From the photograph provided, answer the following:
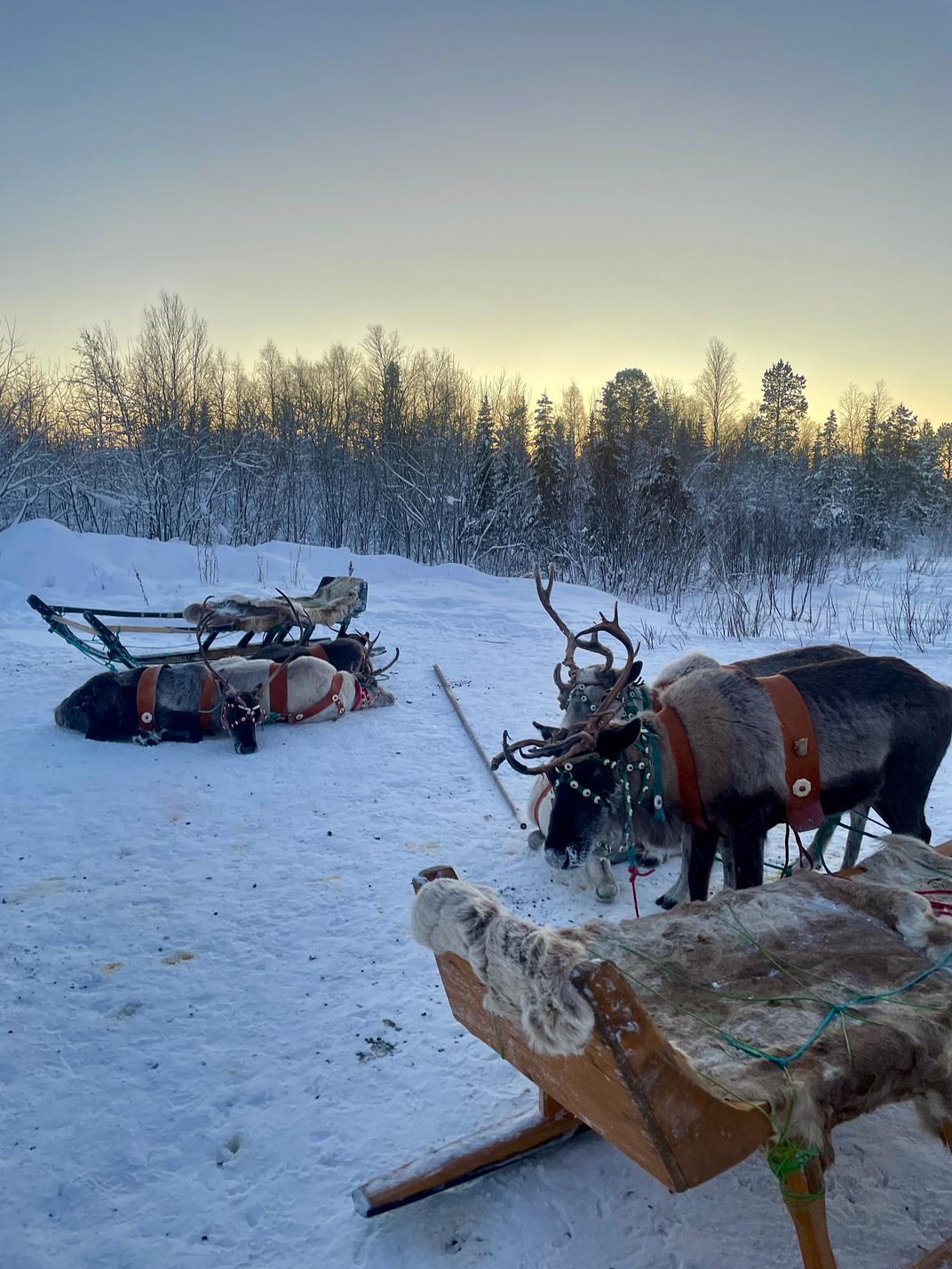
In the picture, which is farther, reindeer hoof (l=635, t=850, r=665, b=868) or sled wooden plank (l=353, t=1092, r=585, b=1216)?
reindeer hoof (l=635, t=850, r=665, b=868)

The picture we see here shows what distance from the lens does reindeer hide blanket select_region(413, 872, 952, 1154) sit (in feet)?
5.69

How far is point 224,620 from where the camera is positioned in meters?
7.43

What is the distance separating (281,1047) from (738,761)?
2098 millimetres

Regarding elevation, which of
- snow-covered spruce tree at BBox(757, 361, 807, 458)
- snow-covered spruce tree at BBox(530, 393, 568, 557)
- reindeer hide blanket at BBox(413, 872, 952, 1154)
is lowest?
reindeer hide blanket at BBox(413, 872, 952, 1154)

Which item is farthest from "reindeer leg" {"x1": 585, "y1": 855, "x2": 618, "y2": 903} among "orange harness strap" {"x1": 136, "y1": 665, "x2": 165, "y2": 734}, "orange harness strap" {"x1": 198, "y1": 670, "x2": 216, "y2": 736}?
"orange harness strap" {"x1": 136, "y1": 665, "x2": 165, "y2": 734}

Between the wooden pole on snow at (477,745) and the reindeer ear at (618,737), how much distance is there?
694 mm

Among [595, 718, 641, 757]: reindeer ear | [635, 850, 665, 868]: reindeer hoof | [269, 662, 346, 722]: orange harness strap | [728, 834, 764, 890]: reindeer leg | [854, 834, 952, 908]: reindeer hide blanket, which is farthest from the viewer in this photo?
[269, 662, 346, 722]: orange harness strap

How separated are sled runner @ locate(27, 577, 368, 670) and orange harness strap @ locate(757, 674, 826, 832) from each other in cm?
468

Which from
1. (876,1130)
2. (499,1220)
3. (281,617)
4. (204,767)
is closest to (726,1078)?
(499,1220)

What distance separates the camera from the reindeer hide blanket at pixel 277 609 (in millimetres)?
7410

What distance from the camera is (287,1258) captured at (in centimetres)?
206

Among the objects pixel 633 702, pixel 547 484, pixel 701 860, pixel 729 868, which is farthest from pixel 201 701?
pixel 547 484

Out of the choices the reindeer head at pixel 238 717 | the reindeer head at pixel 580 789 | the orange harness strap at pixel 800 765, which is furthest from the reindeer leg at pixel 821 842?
the reindeer head at pixel 238 717

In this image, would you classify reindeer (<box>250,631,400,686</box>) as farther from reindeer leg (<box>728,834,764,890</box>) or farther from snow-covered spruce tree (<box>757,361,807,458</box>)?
snow-covered spruce tree (<box>757,361,807,458</box>)
